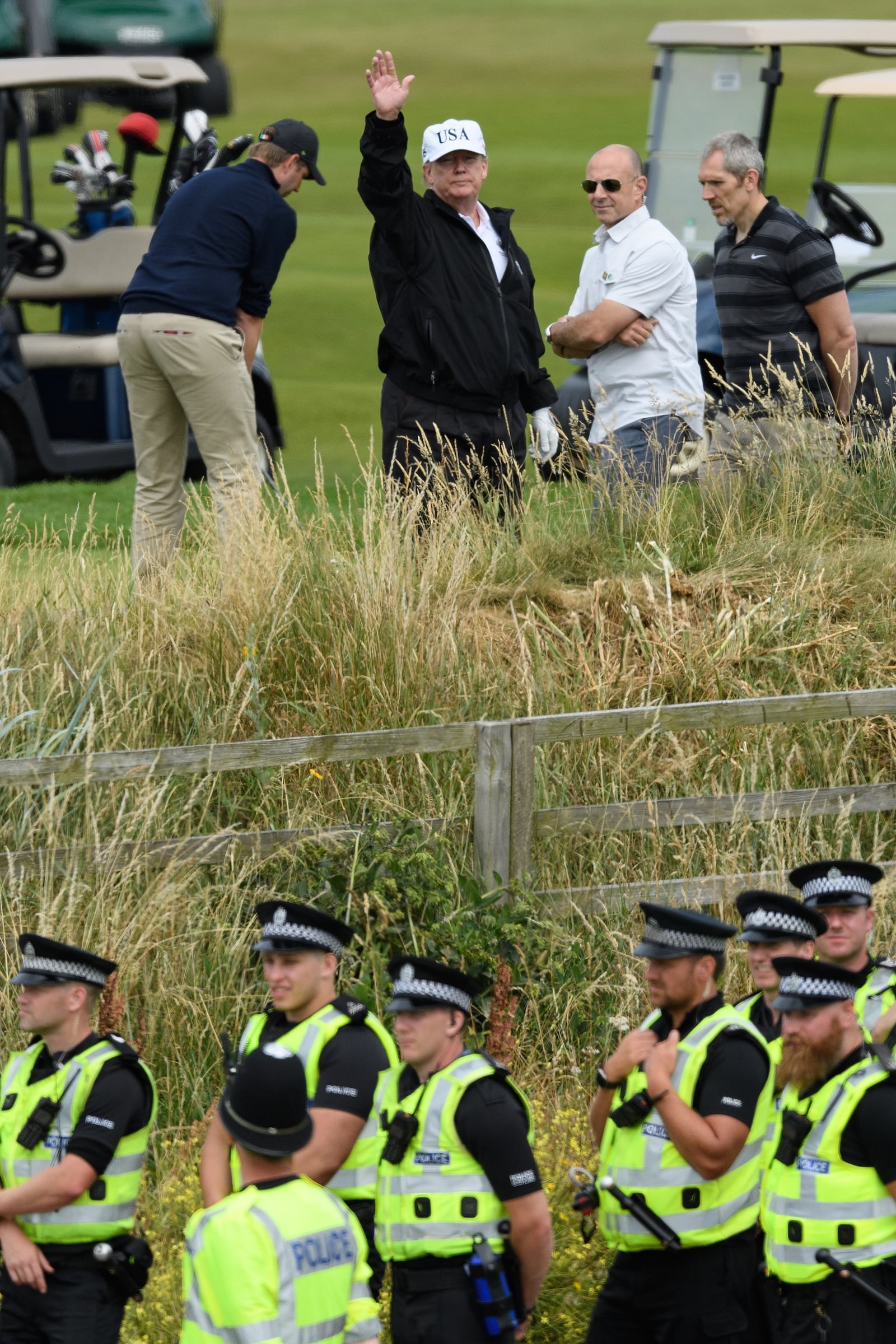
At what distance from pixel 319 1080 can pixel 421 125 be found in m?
39.1

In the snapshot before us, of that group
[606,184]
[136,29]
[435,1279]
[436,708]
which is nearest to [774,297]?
[606,184]

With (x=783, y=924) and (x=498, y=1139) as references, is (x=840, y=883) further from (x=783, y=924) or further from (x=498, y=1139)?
(x=498, y=1139)

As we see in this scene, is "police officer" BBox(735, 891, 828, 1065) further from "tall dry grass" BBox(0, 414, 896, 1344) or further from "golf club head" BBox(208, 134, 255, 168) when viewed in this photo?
"golf club head" BBox(208, 134, 255, 168)

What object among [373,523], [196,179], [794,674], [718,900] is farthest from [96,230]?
[718,900]

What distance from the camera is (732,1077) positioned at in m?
4.45

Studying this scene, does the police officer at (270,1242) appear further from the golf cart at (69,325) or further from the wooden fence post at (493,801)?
the golf cart at (69,325)

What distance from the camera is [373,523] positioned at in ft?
24.9

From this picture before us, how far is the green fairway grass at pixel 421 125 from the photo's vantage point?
18.6 meters

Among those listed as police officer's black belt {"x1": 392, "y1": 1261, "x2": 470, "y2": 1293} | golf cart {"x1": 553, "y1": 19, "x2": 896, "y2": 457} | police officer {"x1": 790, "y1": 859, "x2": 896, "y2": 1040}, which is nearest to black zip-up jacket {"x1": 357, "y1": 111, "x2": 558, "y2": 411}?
police officer {"x1": 790, "y1": 859, "x2": 896, "y2": 1040}

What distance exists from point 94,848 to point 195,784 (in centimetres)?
60

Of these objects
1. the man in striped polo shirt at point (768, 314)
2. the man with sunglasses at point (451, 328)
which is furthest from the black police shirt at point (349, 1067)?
the man in striped polo shirt at point (768, 314)

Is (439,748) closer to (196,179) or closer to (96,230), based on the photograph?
(196,179)

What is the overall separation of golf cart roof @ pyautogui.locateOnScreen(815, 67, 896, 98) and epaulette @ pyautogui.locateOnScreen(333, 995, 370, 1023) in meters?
8.43

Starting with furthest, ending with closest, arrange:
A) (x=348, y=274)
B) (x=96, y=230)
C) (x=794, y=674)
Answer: (x=348, y=274)
(x=96, y=230)
(x=794, y=674)
